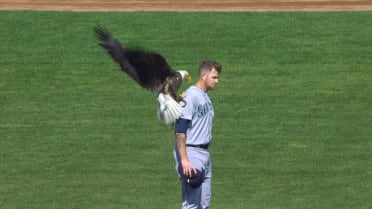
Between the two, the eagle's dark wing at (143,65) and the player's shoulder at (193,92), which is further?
the eagle's dark wing at (143,65)

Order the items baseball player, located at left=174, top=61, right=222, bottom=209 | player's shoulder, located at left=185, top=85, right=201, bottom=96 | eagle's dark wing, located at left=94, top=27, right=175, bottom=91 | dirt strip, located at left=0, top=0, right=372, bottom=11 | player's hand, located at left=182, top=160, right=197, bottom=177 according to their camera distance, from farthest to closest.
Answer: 1. dirt strip, located at left=0, top=0, right=372, bottom=11
2. eagle's dark wing, located at left=94, top=27, right=175, bottom=91
3. player's shoulder, located at left=185, top=85, right=201, bottom=96
4. baseball player, located at left=174, top=61, right=222, bottom=209
5. player's hand, located at left=182, top=160, right=197, bottom=177

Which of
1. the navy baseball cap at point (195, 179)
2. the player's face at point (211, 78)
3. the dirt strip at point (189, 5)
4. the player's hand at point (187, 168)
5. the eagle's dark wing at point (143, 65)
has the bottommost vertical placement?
the navy baseball cap at point (195, 179)

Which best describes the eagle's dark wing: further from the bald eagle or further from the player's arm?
the player's arm

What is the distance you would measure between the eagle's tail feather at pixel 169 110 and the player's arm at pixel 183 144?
0.07 metres

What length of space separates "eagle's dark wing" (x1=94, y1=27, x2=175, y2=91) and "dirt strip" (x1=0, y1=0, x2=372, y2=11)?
12082 mm

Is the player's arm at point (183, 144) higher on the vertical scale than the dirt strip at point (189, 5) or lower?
lower

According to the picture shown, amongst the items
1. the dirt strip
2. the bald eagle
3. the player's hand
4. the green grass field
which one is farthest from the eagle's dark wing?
the dirt strip

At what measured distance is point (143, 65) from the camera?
10000 millimetres

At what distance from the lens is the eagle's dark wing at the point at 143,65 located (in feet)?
32.4

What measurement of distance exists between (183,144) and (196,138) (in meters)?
0.21

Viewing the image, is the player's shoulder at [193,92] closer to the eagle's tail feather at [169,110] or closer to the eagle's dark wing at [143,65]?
the eagle's tail feather at [169,110]

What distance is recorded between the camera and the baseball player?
→ 9492 millimetres

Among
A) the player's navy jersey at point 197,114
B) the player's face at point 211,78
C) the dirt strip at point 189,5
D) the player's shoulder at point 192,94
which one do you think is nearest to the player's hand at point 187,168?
the player's navy jersey at point 197,114

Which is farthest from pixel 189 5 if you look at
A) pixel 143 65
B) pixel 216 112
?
pixel 143 65
